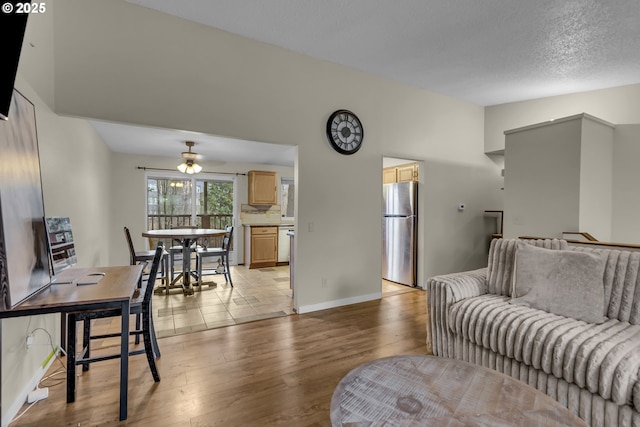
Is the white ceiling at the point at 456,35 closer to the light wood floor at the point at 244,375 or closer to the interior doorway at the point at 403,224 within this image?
the interior doorway at the point at 403,224

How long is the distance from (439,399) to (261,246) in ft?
17.6

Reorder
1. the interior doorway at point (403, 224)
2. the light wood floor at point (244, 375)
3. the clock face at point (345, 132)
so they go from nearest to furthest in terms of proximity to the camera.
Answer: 1. the light wood floor at point (244, 375)
2. the clock face at point (345, 132)
3. the interior doorway at point (403, 224)

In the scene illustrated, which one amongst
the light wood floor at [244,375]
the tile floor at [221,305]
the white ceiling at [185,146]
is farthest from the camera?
the white ceiling at [185,146]

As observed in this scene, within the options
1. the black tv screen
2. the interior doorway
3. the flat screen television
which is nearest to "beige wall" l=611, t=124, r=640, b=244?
the interior doorway

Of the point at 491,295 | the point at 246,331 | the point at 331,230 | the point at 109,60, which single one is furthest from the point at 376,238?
the point at 109,60

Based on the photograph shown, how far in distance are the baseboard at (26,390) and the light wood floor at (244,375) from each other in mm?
56

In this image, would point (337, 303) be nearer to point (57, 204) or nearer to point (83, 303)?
point (83, 303)

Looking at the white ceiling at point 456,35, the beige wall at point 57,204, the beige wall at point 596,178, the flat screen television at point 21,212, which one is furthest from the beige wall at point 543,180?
the beige wall at point 57,204

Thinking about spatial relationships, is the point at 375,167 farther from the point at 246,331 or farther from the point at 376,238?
the point at 246,331

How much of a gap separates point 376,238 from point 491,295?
68.3 inches

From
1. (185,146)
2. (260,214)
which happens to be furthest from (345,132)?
(260,214)

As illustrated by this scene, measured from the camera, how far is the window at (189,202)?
598 centimetres

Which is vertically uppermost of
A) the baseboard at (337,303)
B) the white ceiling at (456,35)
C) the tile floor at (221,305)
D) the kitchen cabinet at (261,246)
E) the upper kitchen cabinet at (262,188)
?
the white ceiling at (456,35)

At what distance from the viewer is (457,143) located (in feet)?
15.7
